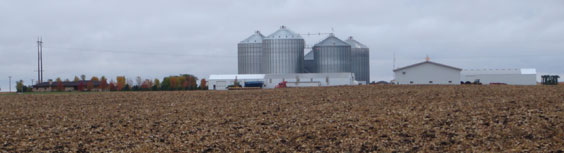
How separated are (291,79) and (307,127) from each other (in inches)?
2065

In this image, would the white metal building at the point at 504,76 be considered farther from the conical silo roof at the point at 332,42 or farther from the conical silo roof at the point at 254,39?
the conical silo roof at the point at 254,39

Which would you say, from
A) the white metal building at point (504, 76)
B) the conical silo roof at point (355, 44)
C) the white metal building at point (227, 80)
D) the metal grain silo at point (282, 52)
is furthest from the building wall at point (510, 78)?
the white metal building at point (227, 80)

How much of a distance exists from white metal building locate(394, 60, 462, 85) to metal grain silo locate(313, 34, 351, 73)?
60.0 feet

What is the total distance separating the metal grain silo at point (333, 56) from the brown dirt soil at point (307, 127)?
5066 centimetres

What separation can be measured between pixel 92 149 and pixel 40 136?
362 centimetres

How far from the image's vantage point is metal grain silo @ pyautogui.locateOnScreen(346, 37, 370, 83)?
82.4 meters

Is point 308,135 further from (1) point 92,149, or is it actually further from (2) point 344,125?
(1) point 92,149

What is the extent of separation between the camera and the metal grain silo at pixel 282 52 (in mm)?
77562

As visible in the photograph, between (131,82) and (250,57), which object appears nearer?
(250,57)

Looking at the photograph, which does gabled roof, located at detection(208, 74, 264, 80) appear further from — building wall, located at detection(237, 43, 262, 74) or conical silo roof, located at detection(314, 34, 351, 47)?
conical silo roof, located at detection(314, 34, 351, 47)

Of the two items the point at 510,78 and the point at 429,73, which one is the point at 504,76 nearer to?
the point at 510,78

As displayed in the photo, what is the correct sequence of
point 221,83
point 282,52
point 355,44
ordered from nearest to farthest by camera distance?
point 221,83, point 282,52, point 355,44

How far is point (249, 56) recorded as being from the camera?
82312 millimetres

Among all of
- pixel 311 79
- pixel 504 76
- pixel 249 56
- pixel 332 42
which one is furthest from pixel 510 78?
pixel 249 56
